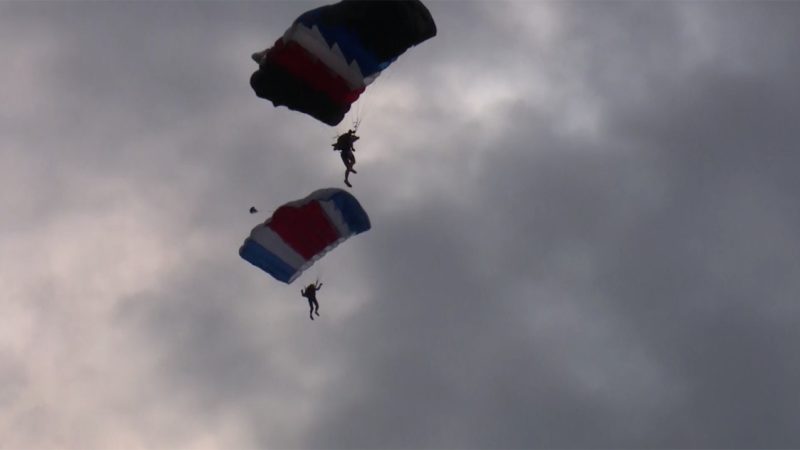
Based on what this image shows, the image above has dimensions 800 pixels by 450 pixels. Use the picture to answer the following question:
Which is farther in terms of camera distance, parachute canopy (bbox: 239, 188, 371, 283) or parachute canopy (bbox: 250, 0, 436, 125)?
parachute canopy (bbox: 239, 188, 371, 283)

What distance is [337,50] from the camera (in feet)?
147

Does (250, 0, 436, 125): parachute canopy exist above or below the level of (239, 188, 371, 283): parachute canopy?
above

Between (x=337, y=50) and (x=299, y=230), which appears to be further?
(x=299, y=230)

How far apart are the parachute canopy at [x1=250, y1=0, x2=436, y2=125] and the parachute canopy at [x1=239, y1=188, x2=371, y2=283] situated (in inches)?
96.3

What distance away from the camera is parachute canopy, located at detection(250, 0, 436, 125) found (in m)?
44.3

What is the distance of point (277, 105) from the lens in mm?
45469

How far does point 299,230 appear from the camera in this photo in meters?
46.6

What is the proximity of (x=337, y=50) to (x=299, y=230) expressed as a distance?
184 inches

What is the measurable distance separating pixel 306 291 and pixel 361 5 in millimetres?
8027

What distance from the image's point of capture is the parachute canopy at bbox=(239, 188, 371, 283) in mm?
46469

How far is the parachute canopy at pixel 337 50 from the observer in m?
44.3

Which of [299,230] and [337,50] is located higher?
[337,50]

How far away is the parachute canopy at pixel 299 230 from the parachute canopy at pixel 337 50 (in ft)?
8.03

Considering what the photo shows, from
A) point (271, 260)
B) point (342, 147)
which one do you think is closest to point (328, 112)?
point (342, 147)
